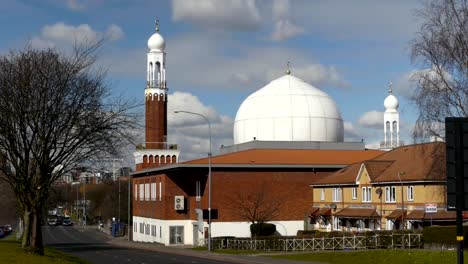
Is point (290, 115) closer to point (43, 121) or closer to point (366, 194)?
point (366, 194)

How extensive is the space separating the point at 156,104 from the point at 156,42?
25.6 feet

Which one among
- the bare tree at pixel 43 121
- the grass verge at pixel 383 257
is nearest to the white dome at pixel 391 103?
the grass verge at pixel 383 257

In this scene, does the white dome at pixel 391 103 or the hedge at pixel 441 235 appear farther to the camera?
the white dome at pixel 391 103

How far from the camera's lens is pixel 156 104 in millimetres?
96375

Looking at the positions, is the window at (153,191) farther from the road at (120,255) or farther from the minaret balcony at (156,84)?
the minaret balcony at (156,84)

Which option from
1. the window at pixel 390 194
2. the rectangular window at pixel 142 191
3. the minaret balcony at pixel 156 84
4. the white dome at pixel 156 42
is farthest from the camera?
the white dome at pixel 156 42

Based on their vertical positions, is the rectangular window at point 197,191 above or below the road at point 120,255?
above

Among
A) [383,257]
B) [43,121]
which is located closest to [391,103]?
[383,257]

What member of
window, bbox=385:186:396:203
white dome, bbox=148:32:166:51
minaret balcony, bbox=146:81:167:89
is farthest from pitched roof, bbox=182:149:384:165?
white dome, bbox=148:32:166:51

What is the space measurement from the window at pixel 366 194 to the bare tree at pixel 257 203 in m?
12.7

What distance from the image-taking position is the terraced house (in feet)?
170

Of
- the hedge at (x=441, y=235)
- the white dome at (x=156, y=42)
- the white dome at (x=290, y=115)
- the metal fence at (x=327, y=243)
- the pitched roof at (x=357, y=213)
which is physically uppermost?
the white dome at (x=156, y=42)

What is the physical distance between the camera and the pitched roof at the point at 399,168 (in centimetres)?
5277

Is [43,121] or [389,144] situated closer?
[43,121]
